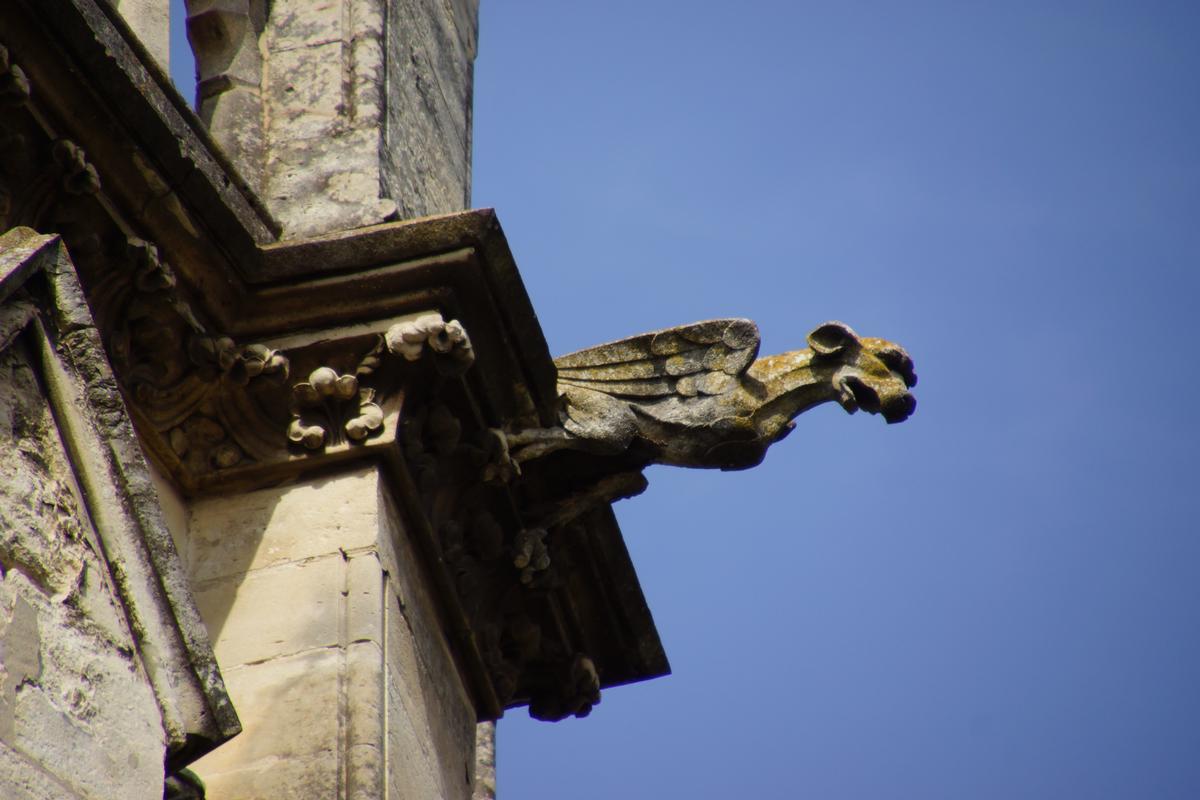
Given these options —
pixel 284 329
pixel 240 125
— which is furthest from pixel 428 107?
pixel 284 329

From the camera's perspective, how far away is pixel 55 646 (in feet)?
A: 11.5

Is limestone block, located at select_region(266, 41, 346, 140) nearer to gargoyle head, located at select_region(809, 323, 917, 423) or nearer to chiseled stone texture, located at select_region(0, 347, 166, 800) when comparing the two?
gargoyle head, located at select_region(809, 323, 917, 423)

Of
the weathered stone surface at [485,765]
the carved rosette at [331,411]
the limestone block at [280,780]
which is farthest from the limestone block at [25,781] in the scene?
the weathered stone surface at [485,765]

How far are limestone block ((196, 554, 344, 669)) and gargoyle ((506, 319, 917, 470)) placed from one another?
1.00 m

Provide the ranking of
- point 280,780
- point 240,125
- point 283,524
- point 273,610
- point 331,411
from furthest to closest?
point 240,125
point 331,411
point 283,524
point 273,610
point 280,780

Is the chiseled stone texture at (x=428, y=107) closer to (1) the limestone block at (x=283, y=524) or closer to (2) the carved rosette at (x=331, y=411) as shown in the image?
(2) the carved rosette at (x=331, y=411)

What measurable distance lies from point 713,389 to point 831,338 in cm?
36

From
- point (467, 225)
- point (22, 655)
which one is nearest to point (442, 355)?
point (467, 225)

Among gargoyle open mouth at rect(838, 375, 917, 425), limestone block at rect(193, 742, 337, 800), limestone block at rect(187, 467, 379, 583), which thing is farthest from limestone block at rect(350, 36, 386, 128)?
limestone block at rect(193, 742, 337, 800)

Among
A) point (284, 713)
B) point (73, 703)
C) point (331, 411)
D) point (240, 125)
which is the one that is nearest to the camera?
point (73, 703)

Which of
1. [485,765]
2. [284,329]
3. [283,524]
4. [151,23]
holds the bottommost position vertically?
[485,765]

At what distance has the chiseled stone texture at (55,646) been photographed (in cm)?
338

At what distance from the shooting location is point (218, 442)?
602 centimetres

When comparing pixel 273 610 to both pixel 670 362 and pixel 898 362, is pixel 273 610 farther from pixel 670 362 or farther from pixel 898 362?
pixel 898 362
